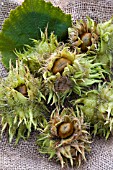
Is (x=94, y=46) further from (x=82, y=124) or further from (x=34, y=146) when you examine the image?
(x=34, y=146)

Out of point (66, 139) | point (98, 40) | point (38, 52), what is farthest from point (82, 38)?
point (66, 139)

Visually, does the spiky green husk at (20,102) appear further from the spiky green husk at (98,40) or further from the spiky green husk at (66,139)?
the spiky green husk at (98,40)

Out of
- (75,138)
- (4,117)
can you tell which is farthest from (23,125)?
(75,138)

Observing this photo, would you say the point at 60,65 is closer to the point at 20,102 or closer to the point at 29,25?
the point at 20,102

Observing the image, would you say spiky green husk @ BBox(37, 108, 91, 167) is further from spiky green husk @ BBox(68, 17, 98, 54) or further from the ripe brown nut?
spiky green husk @ BBox(68, 17, 98, 54)

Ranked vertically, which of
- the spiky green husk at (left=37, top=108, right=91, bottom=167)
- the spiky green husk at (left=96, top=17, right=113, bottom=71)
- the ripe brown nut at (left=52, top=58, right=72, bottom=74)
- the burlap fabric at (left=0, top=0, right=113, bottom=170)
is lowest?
the burlap fabric at (left=0, top=0, right=113, bottom=170)

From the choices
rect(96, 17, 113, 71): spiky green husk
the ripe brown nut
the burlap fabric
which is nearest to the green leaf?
rect(96, 17, 113, 71): spiky green husk
